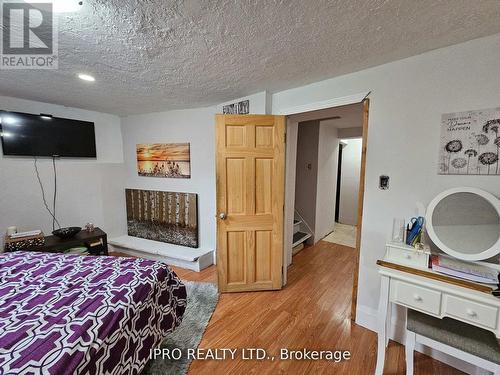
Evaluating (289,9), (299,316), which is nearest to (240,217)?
(299,316)

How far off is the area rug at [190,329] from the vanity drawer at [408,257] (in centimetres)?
164

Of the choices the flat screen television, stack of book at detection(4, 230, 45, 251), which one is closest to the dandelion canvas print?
stack of book at detection(4, 230, 45, 251)

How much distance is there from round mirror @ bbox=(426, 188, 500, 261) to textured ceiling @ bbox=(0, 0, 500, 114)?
3.38 feet

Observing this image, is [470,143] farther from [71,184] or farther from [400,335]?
[71,184]

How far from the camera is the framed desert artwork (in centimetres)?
319

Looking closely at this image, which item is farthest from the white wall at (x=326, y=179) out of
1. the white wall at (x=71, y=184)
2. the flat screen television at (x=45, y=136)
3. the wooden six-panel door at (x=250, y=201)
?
the flat screen television at (x=45, y=136)

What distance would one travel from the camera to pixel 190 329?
1.84 m

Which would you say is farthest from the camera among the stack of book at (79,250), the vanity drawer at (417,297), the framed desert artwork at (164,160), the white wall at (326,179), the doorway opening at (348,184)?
the doorway opening at (348,184)

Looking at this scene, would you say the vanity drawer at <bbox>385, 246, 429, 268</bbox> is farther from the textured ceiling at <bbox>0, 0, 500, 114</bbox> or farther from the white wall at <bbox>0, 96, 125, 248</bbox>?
the white wall at <bbox>0, 96, 125, 248</bbox>

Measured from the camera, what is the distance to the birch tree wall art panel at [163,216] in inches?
126

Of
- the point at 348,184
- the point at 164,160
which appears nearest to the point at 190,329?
the point at 164,160

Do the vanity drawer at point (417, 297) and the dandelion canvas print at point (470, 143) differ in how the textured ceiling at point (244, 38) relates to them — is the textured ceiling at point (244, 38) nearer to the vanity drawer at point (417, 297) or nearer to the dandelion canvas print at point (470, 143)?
the dandelion canvas print at point (470, 143)

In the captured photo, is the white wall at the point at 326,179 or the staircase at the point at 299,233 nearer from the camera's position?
the staircase at the point at 299,233

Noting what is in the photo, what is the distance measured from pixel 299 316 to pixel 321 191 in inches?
96.9
